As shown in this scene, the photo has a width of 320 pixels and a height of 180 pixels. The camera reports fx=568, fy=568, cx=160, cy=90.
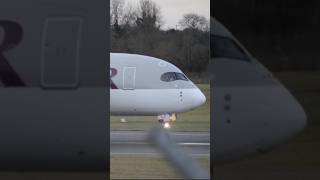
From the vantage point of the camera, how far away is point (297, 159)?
10.1 ft

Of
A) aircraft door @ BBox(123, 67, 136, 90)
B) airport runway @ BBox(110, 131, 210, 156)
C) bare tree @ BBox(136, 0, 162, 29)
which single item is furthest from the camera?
aircraft door @ BBox(123, 67, 136, 90)

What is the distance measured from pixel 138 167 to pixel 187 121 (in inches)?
14.3

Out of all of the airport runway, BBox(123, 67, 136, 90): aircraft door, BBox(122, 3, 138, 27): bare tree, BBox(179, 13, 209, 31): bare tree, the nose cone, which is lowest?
the airport runway

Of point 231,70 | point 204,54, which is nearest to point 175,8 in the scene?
point 204,54

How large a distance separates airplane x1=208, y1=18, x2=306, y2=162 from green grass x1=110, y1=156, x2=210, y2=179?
25cm

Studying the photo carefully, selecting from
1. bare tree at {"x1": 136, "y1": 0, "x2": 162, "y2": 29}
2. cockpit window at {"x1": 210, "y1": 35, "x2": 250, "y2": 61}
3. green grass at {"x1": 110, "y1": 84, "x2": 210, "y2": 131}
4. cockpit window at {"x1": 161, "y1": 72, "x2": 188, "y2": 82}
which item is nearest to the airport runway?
green grass at {"x1": 110, "y1": 84, "x2": 210, "y2": 131}

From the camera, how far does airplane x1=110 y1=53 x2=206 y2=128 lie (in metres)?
2.84

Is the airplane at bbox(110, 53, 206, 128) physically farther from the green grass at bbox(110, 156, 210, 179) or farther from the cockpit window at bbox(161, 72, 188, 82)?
the green grass at bbox(110, 156, 210, 179)

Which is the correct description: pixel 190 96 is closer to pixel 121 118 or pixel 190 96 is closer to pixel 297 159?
pixel 121 118

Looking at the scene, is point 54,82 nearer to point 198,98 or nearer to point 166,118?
point 166,118

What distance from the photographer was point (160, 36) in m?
2.89

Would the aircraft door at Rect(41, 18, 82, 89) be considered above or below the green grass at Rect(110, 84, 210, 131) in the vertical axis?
above

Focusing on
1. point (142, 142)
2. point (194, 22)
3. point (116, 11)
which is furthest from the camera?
point (116, 11)

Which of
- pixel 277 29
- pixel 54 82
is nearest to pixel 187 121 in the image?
pixel 277 29
